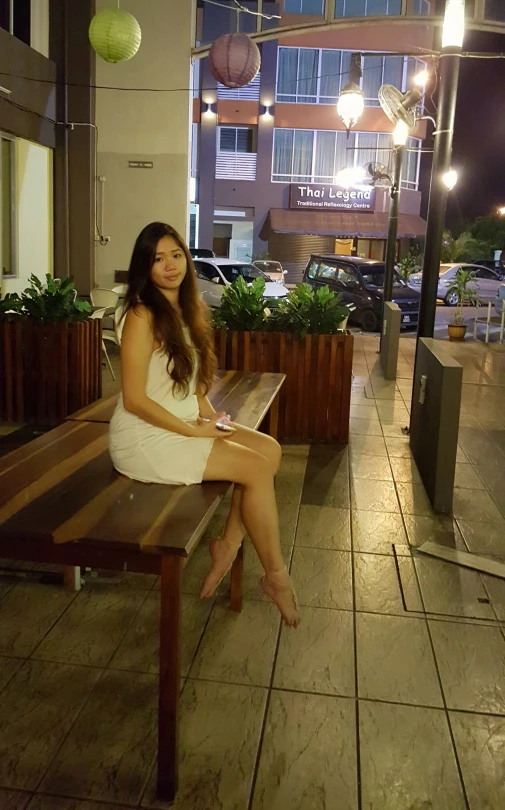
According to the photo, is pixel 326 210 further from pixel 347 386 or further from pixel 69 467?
pixel 69 467

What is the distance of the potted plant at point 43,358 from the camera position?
652 centimetres

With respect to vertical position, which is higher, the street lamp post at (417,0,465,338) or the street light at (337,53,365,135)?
the street light at (337,53,365,135)

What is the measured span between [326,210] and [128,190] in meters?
17.9

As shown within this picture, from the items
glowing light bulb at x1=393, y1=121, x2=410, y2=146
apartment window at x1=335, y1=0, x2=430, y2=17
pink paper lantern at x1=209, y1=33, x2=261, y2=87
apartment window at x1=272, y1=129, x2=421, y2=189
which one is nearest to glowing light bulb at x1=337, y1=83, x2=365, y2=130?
glowing light bulb at x1=393, y1=121, x2=410, y2=146

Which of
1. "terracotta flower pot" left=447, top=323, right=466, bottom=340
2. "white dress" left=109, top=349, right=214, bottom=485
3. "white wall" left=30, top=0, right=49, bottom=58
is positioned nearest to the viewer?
"white dress" left=109, top=349, right=214, bottom=485

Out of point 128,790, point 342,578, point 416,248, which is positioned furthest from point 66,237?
point 416,248

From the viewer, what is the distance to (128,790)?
2.30 metres

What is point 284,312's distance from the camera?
6.65 metres

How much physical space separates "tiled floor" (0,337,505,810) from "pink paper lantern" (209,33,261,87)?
6310mm

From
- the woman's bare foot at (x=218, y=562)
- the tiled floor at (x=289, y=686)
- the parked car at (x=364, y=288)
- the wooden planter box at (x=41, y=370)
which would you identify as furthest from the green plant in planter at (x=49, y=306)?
the parked car at (x=364, y=288)

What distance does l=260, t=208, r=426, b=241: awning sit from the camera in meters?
28.9

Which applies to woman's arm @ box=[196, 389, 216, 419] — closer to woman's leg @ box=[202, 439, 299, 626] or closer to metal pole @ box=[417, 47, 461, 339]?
woman's leg @ box=[202, 439, 299, 626]

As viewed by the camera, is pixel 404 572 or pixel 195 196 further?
pixel 195 196

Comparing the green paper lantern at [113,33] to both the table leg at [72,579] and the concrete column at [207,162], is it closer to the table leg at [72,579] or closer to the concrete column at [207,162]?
the table leg at [72,579]
